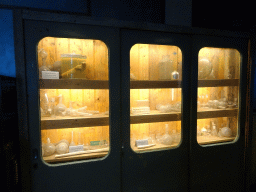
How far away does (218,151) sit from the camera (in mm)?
1863

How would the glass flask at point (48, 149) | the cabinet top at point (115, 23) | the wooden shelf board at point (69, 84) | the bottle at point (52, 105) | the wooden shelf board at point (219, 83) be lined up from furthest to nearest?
1. the wooden shelf board at point (219, 83)
2. the bottle at point (52, 105)
3. the glass flask at point (48, 149)
4. the wooden shelf board at point (69, 84)
5. the cabinet top at point (115, 23)

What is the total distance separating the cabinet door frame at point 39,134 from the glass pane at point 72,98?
88 millimetres

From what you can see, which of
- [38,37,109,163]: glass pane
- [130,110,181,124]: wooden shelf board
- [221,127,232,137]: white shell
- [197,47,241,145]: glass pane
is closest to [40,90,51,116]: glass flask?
[38,37,109,163]: glass pane

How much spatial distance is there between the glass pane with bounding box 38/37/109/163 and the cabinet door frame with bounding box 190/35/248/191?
92 cm

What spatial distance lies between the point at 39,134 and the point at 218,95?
2153 millimetres

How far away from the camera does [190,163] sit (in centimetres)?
176

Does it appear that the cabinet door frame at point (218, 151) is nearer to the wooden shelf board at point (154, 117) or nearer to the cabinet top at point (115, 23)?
the cabinet top at point (115, 23)

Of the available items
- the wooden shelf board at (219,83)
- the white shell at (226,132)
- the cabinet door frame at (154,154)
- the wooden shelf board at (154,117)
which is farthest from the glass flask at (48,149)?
the white shell at (226,132)

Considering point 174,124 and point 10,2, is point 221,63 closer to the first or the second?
point 174,124

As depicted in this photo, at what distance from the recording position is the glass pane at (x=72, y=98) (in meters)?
1.46

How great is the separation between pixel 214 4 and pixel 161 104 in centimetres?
176

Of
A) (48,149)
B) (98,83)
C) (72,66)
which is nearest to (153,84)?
(98,83)

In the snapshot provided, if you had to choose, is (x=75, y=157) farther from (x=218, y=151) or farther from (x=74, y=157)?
(x=218, y=151)

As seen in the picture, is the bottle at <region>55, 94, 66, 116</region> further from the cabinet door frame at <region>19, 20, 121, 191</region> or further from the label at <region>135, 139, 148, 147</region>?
the label at <region>135, 139, 148, 147</region>
